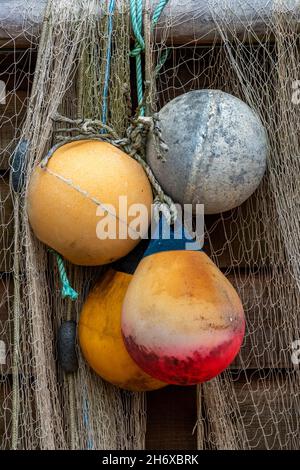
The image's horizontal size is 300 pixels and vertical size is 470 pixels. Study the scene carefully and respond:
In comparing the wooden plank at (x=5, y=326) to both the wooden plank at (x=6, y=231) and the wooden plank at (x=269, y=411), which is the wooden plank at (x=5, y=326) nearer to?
the wooden plank at (x=6, y=231)

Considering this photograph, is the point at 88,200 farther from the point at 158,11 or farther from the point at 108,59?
the point at 158,11

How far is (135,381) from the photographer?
1.40 m

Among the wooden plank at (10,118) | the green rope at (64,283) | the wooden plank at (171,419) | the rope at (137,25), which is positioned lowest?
the wooden plank at (171,419)

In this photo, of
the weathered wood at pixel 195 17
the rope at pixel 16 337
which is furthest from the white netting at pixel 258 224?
the rope at pixel 16 337

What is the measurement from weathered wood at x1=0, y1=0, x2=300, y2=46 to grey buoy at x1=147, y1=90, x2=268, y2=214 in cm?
17

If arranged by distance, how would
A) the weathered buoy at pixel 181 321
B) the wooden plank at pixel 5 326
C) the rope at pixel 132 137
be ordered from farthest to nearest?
the wooden plank at pixel 5 326, the rope at pixel 132 137, the weathered buoy at pixel 181 321

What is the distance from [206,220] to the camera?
60.2 inches

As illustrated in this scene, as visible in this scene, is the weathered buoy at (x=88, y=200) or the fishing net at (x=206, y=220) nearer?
the weathered buoy at (x=88, y=200)

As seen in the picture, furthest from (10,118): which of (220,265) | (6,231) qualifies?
(220,265)

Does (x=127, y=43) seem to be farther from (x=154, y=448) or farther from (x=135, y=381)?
(x=154, y=448)

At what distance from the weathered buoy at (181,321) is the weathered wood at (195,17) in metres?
0.52

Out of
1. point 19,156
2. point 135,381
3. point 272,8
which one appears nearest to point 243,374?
point 135,381

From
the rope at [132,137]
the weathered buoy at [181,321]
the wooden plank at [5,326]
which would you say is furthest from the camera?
the wooden plank at [5,326]

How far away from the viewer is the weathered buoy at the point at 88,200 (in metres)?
1.30
